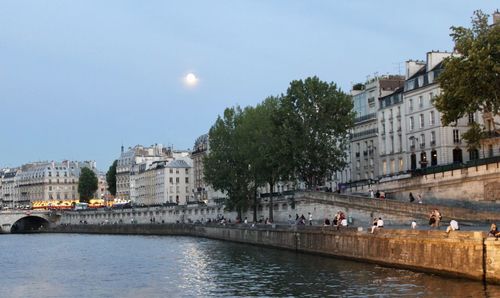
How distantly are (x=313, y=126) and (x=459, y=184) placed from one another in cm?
2872

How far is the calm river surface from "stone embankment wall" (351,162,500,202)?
1629 cm

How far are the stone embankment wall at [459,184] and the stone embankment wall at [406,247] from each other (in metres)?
14.5

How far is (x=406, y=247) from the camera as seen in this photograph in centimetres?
4991

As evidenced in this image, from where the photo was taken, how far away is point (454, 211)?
2638 inches

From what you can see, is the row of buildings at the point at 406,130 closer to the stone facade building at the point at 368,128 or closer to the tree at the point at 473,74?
the stone facade building at the point at 368,128

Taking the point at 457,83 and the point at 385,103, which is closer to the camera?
the point at 457,83

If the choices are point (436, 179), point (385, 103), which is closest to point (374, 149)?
point (385, 103)

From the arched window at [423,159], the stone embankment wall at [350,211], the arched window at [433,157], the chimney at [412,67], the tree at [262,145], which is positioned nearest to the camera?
the stone embankment wall at [350,211]

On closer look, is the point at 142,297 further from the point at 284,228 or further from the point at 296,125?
the point at 296,125

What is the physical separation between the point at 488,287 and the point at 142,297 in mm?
18649

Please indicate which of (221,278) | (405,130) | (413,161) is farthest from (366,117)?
(221,278)

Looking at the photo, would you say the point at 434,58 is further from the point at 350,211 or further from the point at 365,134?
the point at 350,211

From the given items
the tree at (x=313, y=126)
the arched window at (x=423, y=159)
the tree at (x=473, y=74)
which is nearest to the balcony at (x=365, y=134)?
the tree at (x=313, y=126)

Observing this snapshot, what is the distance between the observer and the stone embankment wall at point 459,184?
69750 millimetres
